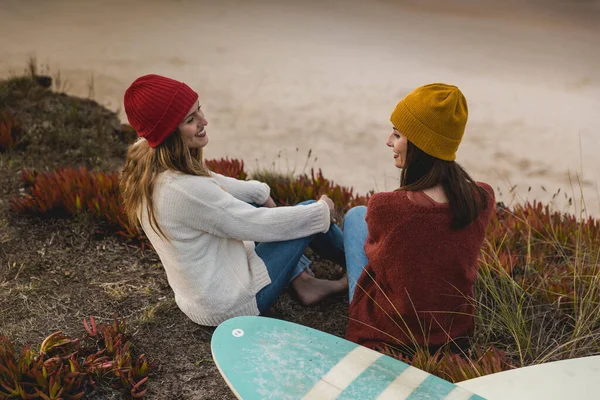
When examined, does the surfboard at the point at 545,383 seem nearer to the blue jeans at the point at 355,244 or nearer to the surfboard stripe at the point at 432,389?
the surfboard stripe at the point at 432,389

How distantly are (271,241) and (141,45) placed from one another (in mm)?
5885

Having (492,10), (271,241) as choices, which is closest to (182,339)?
(271,241)

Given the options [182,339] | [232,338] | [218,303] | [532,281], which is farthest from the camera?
[532,281]

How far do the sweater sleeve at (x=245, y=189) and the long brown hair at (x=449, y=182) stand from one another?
90 centimetres

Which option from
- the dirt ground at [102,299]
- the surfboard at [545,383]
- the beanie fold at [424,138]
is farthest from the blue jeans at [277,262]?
the surfboard at [545,383]

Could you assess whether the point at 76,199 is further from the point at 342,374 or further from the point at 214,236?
the point at 342,374

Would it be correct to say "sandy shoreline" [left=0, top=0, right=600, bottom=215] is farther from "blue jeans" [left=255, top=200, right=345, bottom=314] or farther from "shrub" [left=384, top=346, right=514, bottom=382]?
"shrub" [left=384, top=346, right=514, bottom=382]

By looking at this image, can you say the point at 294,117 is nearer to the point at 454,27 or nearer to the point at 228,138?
the point at 228,138

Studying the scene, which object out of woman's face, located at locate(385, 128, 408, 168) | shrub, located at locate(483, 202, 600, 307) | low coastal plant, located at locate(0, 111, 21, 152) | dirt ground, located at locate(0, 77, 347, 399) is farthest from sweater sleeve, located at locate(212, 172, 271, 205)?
low coastal plant, located at locate(0, 111, 21, 152)

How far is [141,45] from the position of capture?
827cm

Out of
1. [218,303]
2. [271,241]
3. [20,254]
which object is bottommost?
[20,254]

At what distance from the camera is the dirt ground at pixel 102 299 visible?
3.13 meters

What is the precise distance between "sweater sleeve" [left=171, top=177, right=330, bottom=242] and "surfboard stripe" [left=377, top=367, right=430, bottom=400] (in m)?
0.93

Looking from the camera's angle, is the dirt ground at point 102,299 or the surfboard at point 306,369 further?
the dirt ground at point 102,299
